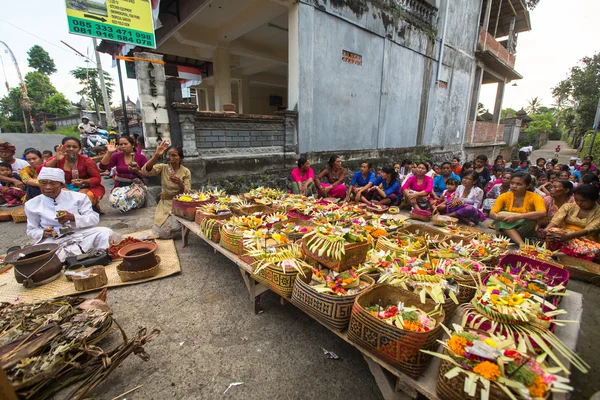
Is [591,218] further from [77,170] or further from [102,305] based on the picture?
[77,170]

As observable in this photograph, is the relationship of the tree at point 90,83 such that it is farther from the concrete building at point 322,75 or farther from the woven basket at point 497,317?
the woven basket at point 497,317

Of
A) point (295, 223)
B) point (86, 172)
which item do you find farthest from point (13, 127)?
point (295, 223)

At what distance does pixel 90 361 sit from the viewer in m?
2.01

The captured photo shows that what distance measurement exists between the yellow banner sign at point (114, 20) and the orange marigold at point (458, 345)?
7412 mm

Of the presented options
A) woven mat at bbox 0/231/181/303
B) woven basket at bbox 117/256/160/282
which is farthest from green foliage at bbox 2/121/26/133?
woven basket at bbox 117/256/160/282

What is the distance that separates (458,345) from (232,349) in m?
1.91

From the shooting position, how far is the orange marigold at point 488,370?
1.30m

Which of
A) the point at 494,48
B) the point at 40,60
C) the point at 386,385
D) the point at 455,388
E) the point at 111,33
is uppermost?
the point at 40,60

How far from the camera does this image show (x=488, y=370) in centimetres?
131

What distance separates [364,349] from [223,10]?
9.39 meters

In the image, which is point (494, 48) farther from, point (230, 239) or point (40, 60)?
point (40, 60)

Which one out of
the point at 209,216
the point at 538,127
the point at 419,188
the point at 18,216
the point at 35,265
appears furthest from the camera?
the point at 538,127

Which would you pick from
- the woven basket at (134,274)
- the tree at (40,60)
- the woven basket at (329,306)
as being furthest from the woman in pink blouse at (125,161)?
the tree at (40,60)

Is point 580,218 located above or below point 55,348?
above
